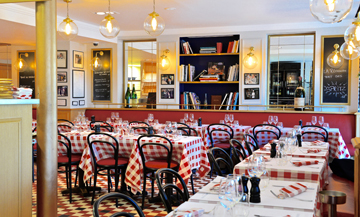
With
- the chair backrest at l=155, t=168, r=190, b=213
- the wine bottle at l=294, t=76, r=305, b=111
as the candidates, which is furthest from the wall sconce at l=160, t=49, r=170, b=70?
the chair backrest at l=155, t=168, r=190, b=213

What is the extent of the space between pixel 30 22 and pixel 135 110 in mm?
3271

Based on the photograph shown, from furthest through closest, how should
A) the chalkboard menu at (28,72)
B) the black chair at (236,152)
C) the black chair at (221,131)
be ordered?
the chalkboard menu at (28,72) < the black chair at (221,131) < the black chair at (236,152)

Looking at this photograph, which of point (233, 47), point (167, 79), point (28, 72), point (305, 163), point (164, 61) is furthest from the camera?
point (28, 72)

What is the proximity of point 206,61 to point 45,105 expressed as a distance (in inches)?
271

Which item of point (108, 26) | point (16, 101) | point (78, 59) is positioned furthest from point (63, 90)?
point (16, 101)

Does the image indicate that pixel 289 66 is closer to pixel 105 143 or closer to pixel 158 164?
pixel 158 164

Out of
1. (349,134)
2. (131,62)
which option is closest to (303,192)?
(349,134)

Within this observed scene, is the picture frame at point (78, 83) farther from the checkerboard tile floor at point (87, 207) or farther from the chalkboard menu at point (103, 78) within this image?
the checkerboard tile floor at point (87, 207)

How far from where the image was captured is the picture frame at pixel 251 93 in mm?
8781

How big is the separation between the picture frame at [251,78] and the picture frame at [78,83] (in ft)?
14.7

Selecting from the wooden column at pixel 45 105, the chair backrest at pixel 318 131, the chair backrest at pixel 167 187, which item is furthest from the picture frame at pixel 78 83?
the chair backrest at pixel 167 187

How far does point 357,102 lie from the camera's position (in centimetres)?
798

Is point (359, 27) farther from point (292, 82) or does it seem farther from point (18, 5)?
point (18, 5)

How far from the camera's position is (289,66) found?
8828mm
